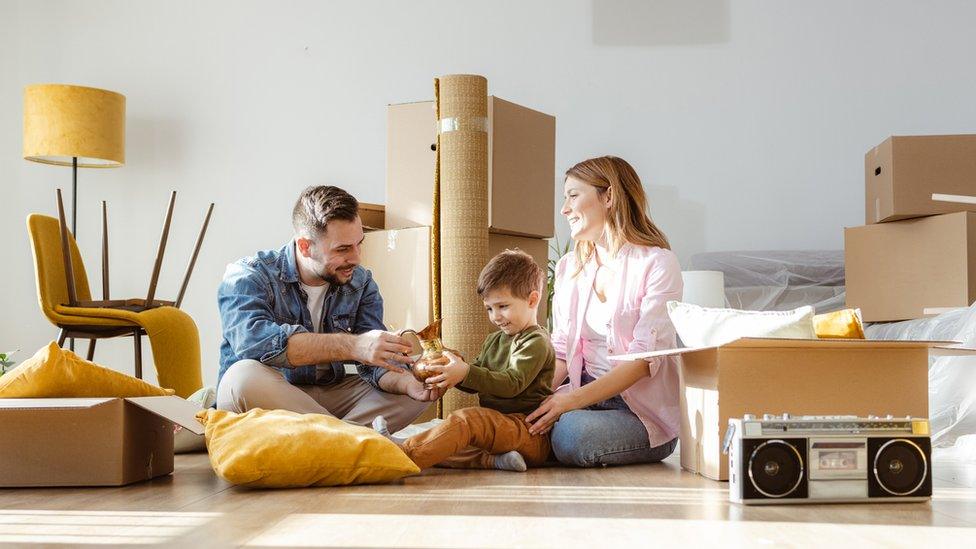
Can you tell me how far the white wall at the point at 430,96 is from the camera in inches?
177

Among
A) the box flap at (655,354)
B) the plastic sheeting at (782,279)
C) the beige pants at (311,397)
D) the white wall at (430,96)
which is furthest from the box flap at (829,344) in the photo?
the white wall at (430,96)

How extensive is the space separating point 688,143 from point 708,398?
2706 mm

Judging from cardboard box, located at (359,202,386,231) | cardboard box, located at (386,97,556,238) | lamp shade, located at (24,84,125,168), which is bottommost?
cardboard box, located at (359,202,386,231)

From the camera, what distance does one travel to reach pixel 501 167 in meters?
2.94

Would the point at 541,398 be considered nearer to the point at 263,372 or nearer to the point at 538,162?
the point at 263,372

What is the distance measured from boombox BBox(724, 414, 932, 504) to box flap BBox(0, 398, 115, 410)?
1.21 metres

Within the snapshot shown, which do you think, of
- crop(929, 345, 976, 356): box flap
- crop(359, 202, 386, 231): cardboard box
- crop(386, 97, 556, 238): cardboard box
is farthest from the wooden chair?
crop(929, 345, 976, 356): box flap

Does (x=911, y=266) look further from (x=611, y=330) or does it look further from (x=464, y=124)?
(x=464, y=124)

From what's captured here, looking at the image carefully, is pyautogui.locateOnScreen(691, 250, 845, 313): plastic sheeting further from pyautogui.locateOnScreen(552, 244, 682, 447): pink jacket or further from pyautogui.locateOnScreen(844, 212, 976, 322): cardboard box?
pyautogui.locateOnScreen(552, 244, 682, 447): pink jacket

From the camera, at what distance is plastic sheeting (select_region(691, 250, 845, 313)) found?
395 centimetres

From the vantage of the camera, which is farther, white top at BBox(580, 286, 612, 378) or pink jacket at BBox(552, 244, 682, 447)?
white top at BBox(580, 286, 612, 378)

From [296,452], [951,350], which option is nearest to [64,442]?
[296,452]

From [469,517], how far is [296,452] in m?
0.48

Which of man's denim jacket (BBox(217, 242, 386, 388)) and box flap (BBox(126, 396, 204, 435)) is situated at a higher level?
man's denim jacket (BBox(217, 242, 386, 388))
